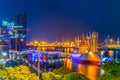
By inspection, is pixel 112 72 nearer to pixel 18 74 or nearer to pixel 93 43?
pixel 18 74

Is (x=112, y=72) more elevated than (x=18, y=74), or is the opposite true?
(x=112, y=72)

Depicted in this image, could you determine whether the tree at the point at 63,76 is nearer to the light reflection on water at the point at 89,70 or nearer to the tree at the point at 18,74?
the tree at the point at 18,74

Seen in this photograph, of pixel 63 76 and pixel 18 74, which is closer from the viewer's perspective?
pixel 63 76

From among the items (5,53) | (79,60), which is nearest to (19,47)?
(79,60)

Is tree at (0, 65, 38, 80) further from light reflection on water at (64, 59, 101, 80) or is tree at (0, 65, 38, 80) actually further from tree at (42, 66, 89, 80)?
light reflection on water at (64, 59, 101, 80)

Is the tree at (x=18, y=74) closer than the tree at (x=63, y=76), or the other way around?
the tree at (x=63, y=76)

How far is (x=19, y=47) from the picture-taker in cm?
9181

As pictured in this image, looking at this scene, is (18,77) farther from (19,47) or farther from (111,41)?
(111,41)

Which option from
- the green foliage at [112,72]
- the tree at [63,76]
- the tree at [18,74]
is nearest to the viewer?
the green foliage at [112,72]

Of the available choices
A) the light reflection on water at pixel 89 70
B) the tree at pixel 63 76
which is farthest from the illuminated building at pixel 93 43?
the tree at pixel 63 76

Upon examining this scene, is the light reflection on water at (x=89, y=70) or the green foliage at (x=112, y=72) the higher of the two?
the green foliage at (x=112, y=72)

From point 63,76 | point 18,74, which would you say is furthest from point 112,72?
point 18,74

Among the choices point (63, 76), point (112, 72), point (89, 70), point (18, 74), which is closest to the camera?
point (112, 72)

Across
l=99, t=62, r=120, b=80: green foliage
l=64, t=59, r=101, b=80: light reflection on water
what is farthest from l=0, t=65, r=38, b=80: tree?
l=64, t=59, r=101, b=80: light reflection on water
